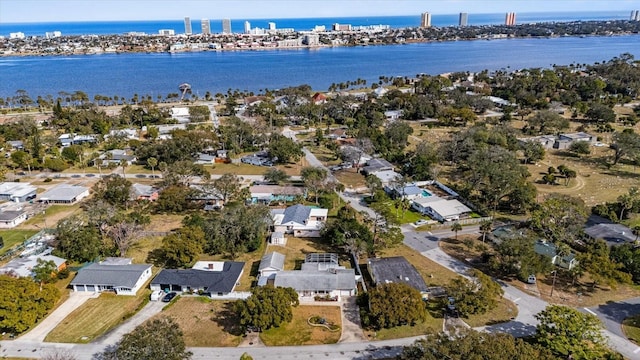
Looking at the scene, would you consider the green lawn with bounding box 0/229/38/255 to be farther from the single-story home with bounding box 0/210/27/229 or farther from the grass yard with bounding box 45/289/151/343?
the grass yard with bounding box 45/289/151/343

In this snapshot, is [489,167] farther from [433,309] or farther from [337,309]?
[337,309]

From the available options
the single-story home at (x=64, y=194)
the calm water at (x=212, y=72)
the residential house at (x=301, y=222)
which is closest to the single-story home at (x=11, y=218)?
the single-story home at (x=64, y=194)

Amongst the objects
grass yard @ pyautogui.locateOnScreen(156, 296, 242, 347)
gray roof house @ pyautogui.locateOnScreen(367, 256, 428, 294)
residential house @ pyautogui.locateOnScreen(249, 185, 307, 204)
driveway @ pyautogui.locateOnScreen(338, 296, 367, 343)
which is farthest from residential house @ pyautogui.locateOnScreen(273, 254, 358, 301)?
residential house @ pyautogui.locateOnScreen(249, 185, 307, 204)

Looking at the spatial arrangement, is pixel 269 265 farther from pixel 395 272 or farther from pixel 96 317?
pixel 96 317

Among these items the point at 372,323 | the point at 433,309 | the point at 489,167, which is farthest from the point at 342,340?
the point at 489,167

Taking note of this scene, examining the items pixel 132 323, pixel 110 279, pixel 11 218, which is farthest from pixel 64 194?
pixel 132 323

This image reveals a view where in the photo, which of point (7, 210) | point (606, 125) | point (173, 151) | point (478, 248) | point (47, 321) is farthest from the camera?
point (606, 125)
